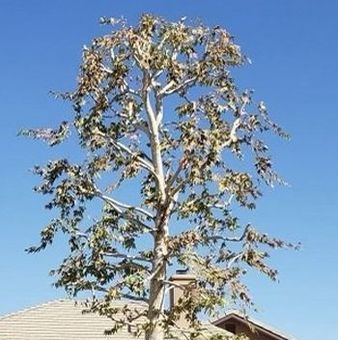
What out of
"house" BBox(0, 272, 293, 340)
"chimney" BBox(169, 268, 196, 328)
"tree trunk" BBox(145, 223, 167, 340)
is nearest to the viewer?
"tree trunk" BBox(145, 223, 167, 340)

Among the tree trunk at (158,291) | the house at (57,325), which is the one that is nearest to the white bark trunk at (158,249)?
the tree trunk at (158,291)

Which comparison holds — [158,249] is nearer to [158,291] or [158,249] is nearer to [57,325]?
[158,291]

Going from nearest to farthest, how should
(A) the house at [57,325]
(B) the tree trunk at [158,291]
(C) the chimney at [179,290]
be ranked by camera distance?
(B) the tree trunk at [158,291] → (C) the chimney at [179,290] → (A) the house at [57,325]

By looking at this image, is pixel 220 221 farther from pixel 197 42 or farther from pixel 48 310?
pixel 48 310

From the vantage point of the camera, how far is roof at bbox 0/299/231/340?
28531 mm

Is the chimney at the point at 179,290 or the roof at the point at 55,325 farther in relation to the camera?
the roof at the point at 55,325

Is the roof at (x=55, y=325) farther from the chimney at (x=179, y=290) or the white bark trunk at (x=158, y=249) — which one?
the white bark trunk at (x=158, y=249)

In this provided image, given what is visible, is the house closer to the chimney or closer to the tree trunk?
the chimney

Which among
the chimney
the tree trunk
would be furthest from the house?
the tree trunk

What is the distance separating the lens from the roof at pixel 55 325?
93.6 feet

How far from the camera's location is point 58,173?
62.1ft

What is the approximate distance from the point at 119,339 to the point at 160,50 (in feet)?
42.0

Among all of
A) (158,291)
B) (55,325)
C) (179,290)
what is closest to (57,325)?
(55,325)

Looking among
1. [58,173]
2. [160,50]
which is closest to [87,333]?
[58,173]
